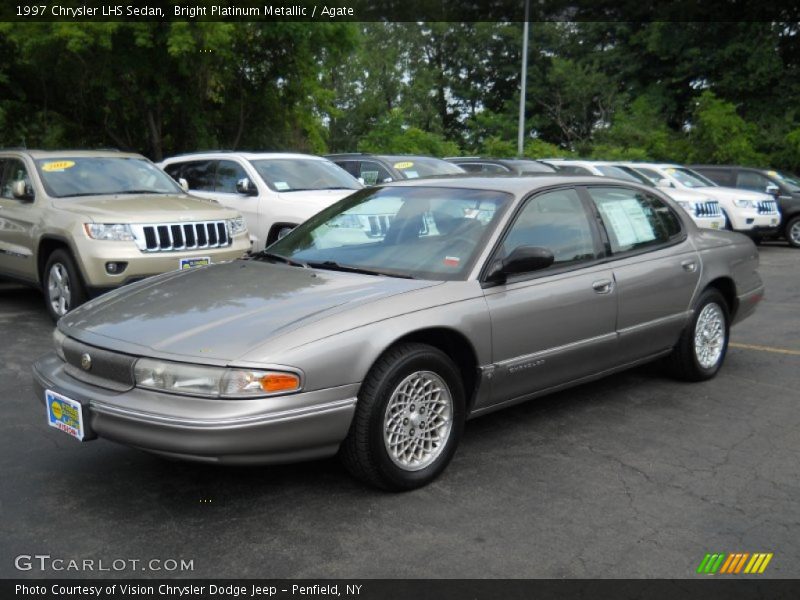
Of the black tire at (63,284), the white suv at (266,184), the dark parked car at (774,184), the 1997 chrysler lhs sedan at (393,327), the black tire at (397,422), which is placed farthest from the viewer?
the dark parked car at (774,184)

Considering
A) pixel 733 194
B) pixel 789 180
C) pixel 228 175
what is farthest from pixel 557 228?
pixel 789 180

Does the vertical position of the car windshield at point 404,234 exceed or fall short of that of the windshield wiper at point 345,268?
it exceeds it

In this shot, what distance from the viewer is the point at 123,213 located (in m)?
7.62

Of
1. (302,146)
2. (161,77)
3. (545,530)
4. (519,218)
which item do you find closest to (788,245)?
(302,146)

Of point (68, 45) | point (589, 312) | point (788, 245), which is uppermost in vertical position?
point (68, 45)

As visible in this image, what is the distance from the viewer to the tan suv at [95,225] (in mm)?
7445

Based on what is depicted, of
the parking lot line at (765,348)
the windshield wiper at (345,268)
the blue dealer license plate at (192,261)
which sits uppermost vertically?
the windshield wiper at (345,268)

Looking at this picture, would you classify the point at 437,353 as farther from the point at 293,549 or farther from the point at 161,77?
the point at 161,77

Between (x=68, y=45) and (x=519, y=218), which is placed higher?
(x=68, y=45)

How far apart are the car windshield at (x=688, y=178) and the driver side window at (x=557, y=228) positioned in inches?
463

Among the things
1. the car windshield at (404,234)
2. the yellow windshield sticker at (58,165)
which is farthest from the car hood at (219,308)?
the yellow windshield sticker at (58,165)

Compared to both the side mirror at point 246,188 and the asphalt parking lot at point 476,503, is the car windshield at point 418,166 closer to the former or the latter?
the side mirror at point 246,188

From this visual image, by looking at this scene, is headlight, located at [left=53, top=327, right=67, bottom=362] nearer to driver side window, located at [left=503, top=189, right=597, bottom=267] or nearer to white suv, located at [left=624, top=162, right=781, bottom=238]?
driver side window, located at [left=503, top=189, right=597, bottom=267]

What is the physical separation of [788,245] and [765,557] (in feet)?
50.2
